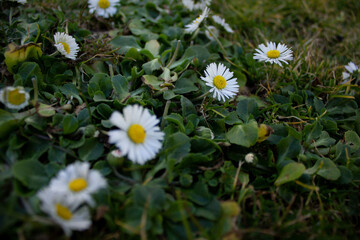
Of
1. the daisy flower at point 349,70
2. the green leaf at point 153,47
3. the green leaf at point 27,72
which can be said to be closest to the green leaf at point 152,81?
the green leaf at point 153,47

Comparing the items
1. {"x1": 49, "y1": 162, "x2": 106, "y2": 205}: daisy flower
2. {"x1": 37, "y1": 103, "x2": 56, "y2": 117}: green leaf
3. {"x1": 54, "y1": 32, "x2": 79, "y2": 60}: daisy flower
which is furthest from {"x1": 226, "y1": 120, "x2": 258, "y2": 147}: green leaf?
{"x1": 54, "y1": 32, "x2": 79, "y2": 60}: daisy flower

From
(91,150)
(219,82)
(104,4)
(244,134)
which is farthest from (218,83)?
(104,4)

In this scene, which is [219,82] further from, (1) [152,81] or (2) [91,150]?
(2) [91,150]

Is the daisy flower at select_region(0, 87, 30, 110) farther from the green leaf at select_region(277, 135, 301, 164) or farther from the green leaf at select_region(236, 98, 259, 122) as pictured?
the green leaf at select_region(277, 135, 301, 164)

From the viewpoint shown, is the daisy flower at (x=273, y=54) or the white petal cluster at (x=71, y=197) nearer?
the white petal cluster at (x=71, y=197)

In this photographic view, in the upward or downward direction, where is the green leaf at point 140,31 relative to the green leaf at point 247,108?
upward

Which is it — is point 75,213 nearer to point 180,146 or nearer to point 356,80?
point 180,146

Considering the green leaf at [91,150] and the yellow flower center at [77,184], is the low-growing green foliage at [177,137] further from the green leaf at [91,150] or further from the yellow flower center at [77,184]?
the yellow flower center at [77,184]
